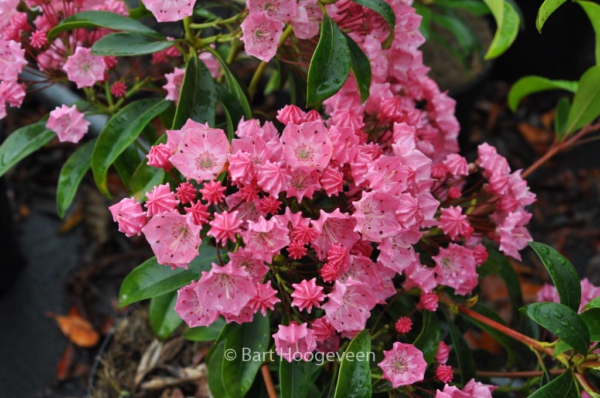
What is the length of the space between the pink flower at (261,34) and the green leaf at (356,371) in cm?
39

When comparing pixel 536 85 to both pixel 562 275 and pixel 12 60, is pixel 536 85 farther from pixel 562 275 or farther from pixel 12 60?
pixel 12 60

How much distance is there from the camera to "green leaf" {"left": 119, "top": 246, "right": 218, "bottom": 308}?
0.95m

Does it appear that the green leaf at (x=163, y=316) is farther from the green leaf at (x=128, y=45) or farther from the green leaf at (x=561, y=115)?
the green leaf at (x=561, y=115)

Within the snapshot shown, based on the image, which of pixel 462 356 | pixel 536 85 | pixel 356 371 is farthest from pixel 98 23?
pixel 536 85

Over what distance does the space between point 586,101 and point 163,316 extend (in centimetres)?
89

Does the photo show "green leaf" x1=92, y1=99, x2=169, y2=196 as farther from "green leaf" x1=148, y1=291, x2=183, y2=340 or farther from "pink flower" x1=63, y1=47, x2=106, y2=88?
"green leaf" x1=148, y1=291, x2=183, y2=340

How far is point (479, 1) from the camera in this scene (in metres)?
2.24

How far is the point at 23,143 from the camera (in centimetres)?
108

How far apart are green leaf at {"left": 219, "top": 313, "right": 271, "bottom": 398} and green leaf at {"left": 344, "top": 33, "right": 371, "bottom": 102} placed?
1.19ft

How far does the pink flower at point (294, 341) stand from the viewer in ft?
2.75

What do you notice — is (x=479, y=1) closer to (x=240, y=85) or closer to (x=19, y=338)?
(x=240, y=85)

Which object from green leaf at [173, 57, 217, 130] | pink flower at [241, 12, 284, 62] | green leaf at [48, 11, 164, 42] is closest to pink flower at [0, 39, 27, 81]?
green leaf at [48, 11, 164, 42]

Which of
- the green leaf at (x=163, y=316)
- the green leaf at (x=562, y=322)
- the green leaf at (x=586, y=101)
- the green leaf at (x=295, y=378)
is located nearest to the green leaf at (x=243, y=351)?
the green leaf at (x=295, y=378)

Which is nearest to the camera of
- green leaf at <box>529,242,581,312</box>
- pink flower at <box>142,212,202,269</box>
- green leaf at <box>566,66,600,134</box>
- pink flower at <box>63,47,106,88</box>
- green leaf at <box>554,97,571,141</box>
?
pink flower at <box>142,212,202,269</box>
